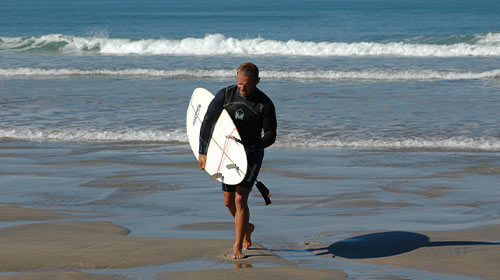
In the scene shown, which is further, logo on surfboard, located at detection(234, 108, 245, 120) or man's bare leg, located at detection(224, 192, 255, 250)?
man's bare leg, located at detection(224, 192, 255, 250)

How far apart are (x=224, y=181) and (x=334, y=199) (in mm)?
2346

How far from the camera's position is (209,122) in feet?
17.8

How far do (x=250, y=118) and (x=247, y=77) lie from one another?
14.4 inches

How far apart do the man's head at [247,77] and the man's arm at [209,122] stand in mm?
273

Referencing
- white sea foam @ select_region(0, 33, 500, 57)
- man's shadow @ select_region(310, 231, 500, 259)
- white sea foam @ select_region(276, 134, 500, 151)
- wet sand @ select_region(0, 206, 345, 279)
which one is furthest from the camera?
white sea foam @ select_region(0, 33, 500, 57)

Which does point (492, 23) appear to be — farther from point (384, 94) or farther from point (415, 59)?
point (384, 94)

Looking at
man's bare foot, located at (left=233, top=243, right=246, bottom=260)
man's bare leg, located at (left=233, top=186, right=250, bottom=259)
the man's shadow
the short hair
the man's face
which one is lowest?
the man's shadow

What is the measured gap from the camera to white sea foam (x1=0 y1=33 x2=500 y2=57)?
96.8 feet

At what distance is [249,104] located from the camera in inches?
205

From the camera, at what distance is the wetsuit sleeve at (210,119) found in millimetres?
5328

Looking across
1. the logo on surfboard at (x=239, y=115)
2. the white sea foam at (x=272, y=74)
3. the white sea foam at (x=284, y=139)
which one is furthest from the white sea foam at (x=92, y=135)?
the white sea foam at (x=272, y=74)

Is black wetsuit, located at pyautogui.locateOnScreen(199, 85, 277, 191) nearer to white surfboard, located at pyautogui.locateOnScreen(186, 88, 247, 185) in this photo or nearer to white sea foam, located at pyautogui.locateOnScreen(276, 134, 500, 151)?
white surfboard, located at pyautogui.locateOnScreen(186, 88, 247, 185)

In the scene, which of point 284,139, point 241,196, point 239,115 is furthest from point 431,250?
point 284,139

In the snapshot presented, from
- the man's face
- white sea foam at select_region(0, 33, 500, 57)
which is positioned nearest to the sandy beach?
the man's face
